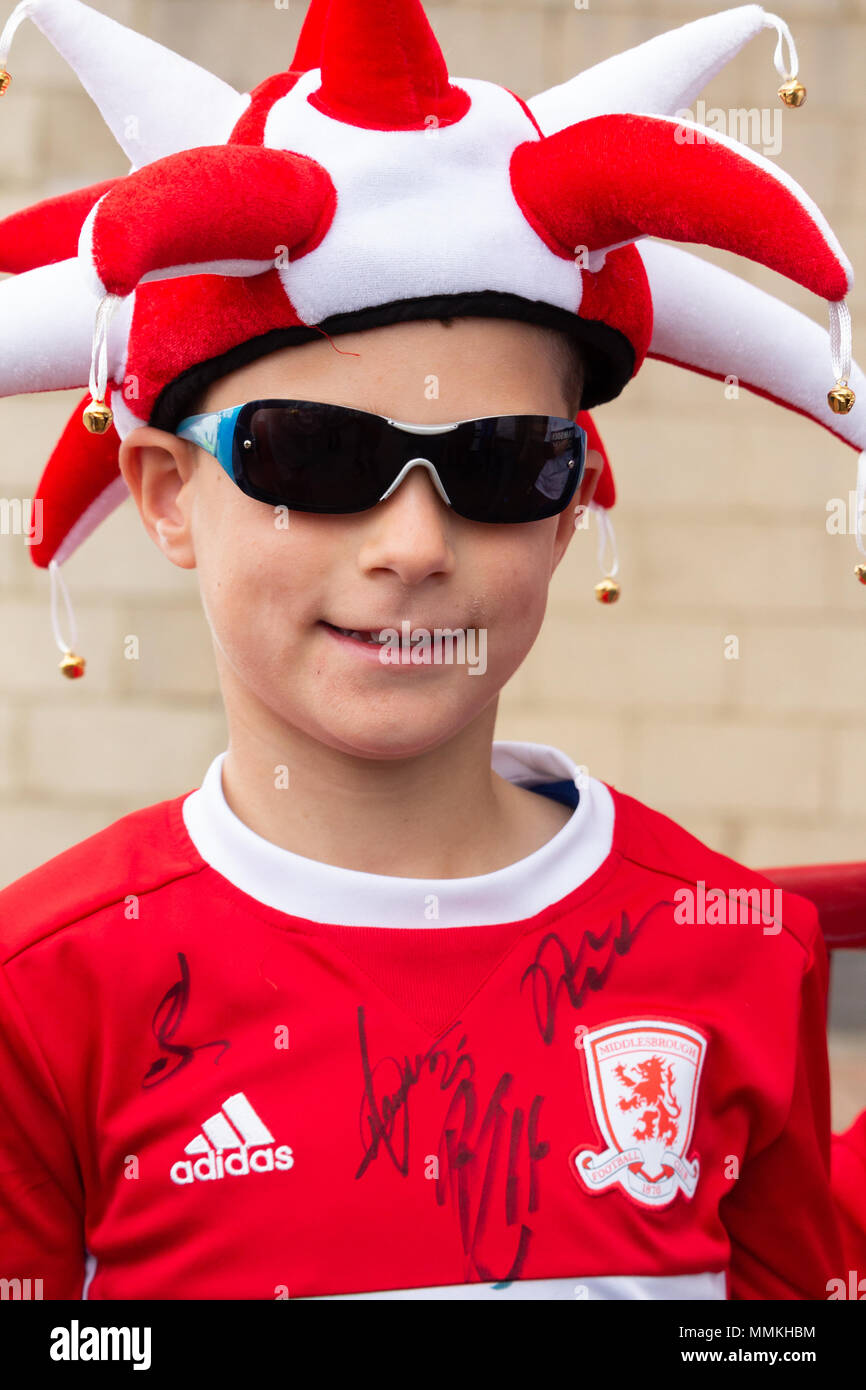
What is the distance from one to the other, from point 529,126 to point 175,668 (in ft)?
7.76

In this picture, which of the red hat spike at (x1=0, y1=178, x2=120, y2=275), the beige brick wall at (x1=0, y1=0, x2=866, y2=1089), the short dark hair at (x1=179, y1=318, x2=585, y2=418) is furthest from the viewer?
the beige brick wall at (x1=0, y1=0, x2=866, y2=1089)

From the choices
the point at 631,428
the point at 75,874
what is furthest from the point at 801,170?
the point at 75,874

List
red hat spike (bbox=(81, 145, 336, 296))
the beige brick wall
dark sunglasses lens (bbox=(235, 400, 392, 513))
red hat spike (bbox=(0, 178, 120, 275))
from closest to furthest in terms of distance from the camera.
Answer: red hat spike (bbox=(81, 145, 336, 296)) → dark sunglasses lens (bbox=(235, 400, 392, 513)) → red hat spike (bbox=(0, 178, 120, 275)) → the beige brick wall

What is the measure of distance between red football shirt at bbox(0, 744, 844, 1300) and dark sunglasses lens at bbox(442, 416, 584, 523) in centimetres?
34

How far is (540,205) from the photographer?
1.20 m

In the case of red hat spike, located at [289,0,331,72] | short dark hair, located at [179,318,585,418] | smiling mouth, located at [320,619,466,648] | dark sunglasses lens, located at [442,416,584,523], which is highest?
red hat spike, located at [289,0,331,72]

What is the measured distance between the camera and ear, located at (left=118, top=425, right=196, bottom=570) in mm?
1339

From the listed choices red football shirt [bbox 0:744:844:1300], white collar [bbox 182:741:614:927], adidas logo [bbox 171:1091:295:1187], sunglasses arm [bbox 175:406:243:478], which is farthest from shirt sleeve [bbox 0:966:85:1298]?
sunglasses arm [bbox 175:406:243:478]

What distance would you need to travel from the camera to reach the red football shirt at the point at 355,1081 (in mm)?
1244

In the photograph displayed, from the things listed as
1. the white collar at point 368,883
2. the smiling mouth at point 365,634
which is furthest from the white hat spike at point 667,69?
the white collar at point 368,883
